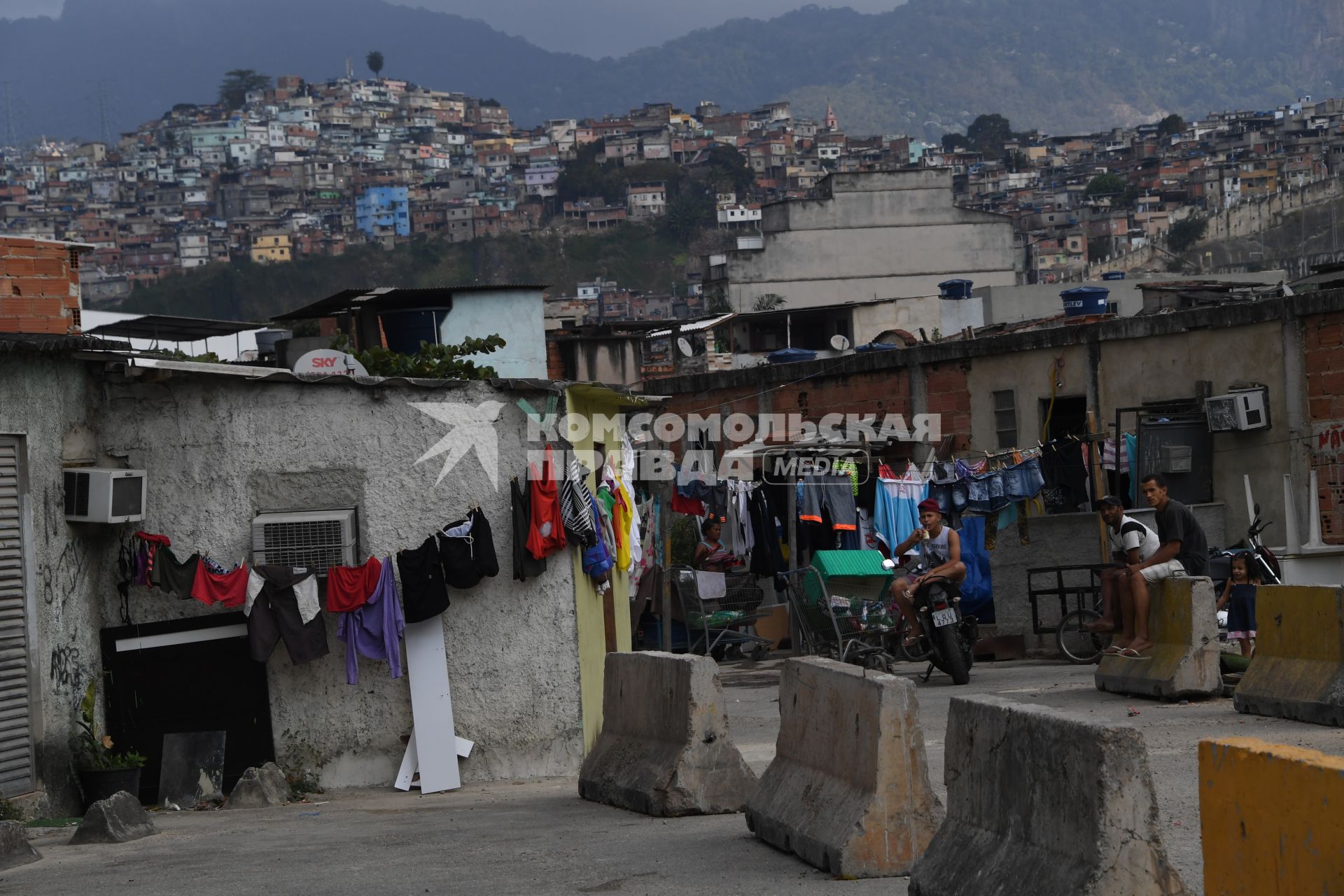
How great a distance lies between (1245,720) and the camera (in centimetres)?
1067

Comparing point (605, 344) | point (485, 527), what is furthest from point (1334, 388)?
point (605, 344)

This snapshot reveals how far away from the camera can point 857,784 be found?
7027 mm

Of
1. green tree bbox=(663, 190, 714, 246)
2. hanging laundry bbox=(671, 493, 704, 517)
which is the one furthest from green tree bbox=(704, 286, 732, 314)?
green tree bbox=(663, 190, 714, 246)

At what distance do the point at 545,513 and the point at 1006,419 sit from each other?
1307 centimetres

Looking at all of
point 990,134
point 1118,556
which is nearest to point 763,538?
point 1118,556

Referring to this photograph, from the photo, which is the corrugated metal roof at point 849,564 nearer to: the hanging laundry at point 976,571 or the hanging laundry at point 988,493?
the hanging laundry at point 976,571

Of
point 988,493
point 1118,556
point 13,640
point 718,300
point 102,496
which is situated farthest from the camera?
point 718,300

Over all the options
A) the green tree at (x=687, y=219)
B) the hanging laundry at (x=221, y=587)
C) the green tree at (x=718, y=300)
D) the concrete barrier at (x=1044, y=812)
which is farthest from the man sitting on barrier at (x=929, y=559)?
the green tree at (x=687, y=219)

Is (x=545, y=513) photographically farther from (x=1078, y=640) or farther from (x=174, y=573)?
(x=1078, y=640)

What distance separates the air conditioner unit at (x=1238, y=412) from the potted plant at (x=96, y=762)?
13495 mm

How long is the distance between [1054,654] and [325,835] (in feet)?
33.3

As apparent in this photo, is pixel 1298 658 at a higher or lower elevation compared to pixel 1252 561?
lower

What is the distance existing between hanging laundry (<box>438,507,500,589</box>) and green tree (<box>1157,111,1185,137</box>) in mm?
160736

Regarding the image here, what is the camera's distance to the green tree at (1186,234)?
93312 mm
